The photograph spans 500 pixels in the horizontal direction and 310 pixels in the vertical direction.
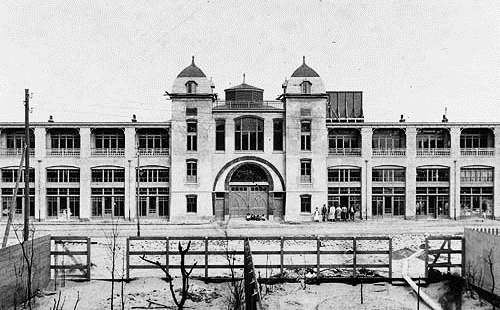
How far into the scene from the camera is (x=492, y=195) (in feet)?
129

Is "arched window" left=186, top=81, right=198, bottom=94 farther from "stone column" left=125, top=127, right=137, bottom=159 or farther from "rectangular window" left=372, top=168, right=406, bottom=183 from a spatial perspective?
"rectangular window" left=372, top=168, right=406, bottom=183

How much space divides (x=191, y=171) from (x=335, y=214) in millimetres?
11117

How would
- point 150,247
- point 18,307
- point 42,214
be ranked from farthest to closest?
point 42,214 → point 150,247 → point 18,307

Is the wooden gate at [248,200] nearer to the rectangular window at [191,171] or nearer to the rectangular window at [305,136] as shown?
the rectangular window at [191,171]

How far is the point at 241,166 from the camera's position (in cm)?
3881

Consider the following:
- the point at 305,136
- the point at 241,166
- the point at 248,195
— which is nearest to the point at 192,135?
the point at 241,166

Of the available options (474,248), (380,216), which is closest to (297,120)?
(380,216)

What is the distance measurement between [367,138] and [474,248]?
81.7 feet

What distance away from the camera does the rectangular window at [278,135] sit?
38688 millimetres

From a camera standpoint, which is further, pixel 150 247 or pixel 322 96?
pixel 322 96

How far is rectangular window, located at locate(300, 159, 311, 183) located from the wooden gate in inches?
113

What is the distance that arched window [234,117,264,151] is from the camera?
1515 inches

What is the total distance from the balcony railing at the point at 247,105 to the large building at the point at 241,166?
112mm

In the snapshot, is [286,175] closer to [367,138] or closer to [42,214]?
[367,138]
